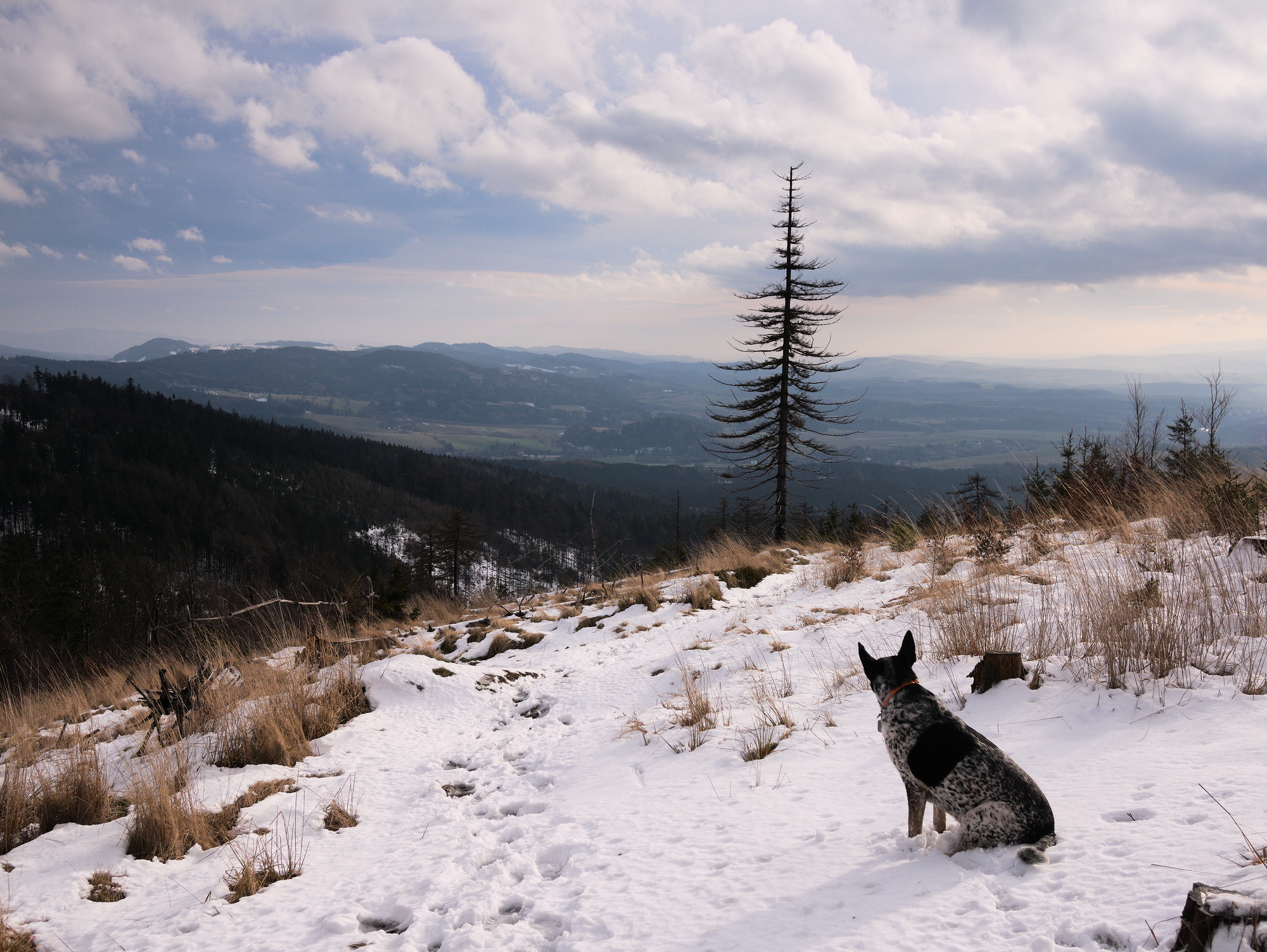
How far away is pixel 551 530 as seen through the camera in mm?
116188

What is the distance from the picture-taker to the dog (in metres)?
2.34

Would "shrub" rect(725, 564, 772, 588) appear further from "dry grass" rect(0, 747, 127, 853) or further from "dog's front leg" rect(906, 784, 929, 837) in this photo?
"dry grass" rect(0, 747, 127, 853)

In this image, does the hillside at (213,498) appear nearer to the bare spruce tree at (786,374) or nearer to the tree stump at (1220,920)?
the bare spruce tree at (786,374)

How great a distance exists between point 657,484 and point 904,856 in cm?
17875

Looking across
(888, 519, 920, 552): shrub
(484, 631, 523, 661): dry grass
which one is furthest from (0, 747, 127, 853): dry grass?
(888, 519, 920, 552): shrub

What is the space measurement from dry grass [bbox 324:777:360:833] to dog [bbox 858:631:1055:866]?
3.64 meters

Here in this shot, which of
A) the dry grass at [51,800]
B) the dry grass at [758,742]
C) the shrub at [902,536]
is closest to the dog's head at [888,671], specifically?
the dry grass at [758,742]

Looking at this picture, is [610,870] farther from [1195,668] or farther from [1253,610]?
[1253,610]

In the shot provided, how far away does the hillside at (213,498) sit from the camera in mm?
74188

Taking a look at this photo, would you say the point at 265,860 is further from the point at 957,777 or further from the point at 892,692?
the point at 957,777

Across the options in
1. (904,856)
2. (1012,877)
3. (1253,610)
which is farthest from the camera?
(1253,610)

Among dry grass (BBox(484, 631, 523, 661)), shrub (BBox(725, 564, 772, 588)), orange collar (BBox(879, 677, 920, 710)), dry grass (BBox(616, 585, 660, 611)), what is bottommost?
dry grass (BBox(484, 631, 523, 661))

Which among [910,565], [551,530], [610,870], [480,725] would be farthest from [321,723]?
[551,530]

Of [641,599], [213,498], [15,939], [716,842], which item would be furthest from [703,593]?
[213,498]
